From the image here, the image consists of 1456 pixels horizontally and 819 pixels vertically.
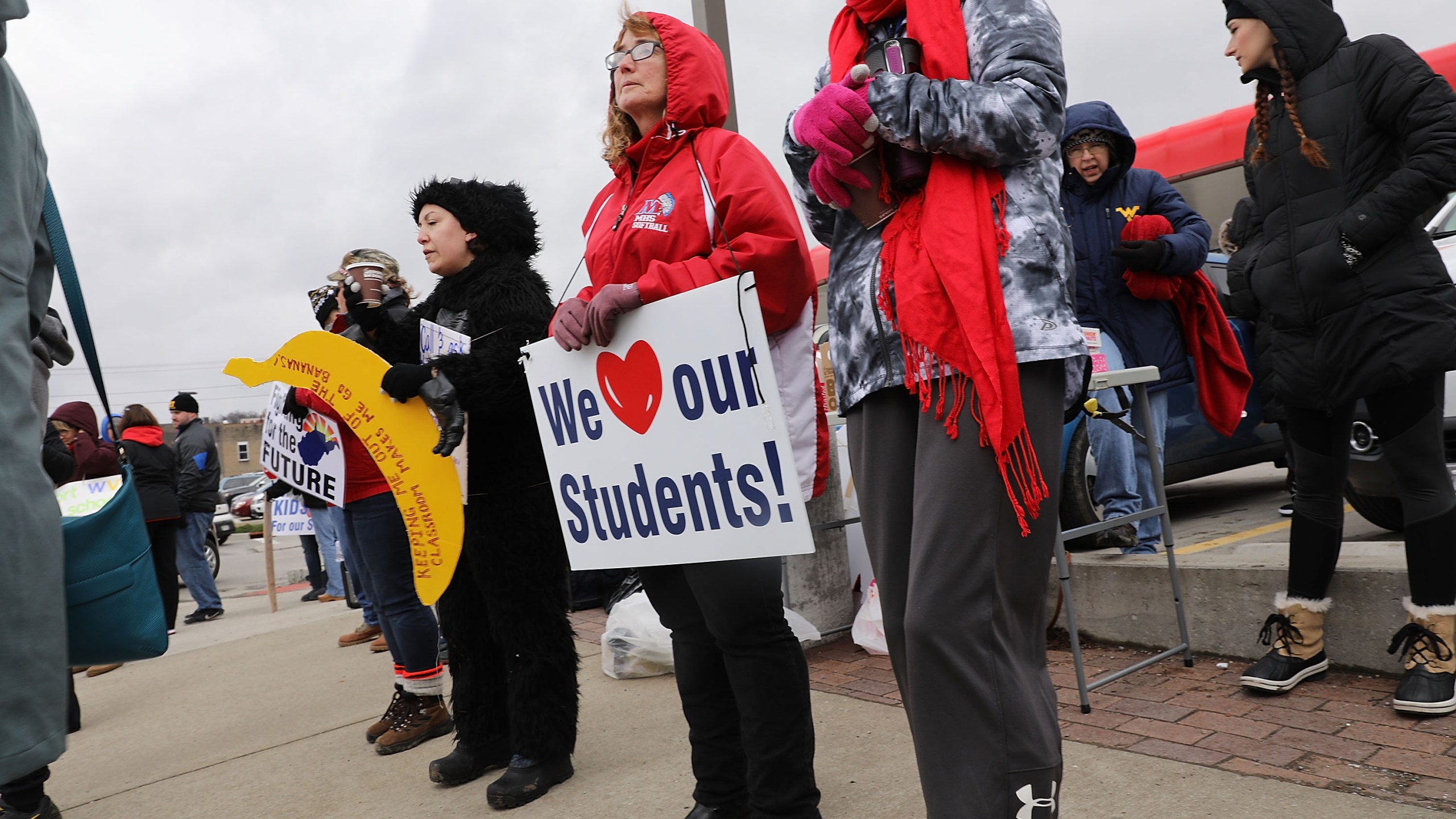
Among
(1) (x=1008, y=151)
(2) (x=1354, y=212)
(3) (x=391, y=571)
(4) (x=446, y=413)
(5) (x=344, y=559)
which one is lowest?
(5) (x=344, y=559)

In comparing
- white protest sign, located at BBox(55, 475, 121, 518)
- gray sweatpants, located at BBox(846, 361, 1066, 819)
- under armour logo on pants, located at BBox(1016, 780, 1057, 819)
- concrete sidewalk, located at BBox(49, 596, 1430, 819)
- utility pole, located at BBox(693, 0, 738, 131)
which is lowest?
concrete sidewalk, located at BBox(49, 596, 1430, 819)

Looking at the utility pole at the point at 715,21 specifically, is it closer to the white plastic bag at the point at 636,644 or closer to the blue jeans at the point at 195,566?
the white plastic bag at the point at 636,644

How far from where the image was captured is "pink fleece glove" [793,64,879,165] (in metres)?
1.76

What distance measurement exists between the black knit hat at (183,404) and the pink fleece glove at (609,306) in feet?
29.7

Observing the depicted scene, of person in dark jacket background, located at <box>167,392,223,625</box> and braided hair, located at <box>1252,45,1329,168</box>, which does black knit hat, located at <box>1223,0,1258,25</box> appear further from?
person in dark jacket background, located at <box>167,392,223,625</box>

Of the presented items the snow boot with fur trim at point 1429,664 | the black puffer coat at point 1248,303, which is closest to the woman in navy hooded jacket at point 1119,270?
the black puffer coat at point 1248,303

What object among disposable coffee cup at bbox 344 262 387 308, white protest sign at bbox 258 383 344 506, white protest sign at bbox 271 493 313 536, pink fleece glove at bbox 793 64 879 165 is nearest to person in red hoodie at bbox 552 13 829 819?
pink fleece glove at bbox 793 64 879 165

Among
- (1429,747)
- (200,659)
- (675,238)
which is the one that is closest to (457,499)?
(675,238)

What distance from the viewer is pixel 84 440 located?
6848mm

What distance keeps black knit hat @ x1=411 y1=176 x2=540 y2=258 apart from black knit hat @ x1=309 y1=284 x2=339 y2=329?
2.43 feet

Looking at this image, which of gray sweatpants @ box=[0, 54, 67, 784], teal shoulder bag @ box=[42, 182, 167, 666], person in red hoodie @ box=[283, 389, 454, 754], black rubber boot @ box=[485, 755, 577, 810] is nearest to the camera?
A: gray sweatpants @ box=[0, 54, 67, 784]

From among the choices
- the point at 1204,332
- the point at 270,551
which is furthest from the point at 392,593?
the point at 270,551

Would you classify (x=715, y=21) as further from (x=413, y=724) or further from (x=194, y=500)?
(x=194, y=500)

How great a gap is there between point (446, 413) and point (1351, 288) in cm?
268
